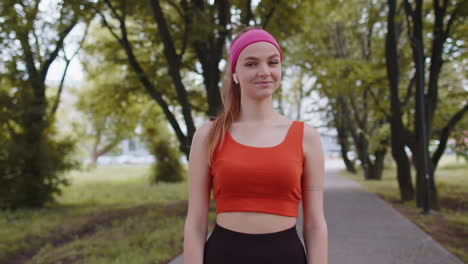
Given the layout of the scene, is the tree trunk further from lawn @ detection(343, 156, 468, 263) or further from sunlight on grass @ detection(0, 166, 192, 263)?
sunlight on grass @ detection(0, 166, 192, 263)

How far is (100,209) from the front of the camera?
11555 mm

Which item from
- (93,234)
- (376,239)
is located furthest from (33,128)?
(376,239)

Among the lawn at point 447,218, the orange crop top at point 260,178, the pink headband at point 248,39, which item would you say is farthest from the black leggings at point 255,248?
the lawn at point 447,218

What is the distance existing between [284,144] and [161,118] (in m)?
14.9

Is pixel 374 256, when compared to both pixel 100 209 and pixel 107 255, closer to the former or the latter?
pixel 107 255

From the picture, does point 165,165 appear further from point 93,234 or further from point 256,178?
point 256,178

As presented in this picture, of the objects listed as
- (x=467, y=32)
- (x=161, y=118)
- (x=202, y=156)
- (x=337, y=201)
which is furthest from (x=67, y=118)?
(x=202, y=156)

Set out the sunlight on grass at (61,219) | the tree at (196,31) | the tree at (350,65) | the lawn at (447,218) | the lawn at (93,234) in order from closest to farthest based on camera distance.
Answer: the lawn at (93,234) < the lawn at (447,218) < the sunlight on grass at (61,219) < the tree at (196,31) < the tree at (350,65)

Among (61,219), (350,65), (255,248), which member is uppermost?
(350,65)

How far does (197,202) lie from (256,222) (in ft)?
1.00

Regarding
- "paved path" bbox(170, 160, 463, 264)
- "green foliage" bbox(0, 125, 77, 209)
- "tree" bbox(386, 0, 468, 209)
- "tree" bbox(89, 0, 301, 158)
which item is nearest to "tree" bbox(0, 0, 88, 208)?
"green foliage" bbox(0, 125, 77, 209)

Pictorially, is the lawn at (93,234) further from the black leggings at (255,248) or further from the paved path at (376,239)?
the black leggings at (255,248)

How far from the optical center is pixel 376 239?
259 inches

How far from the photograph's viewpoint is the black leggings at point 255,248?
5.79ft
